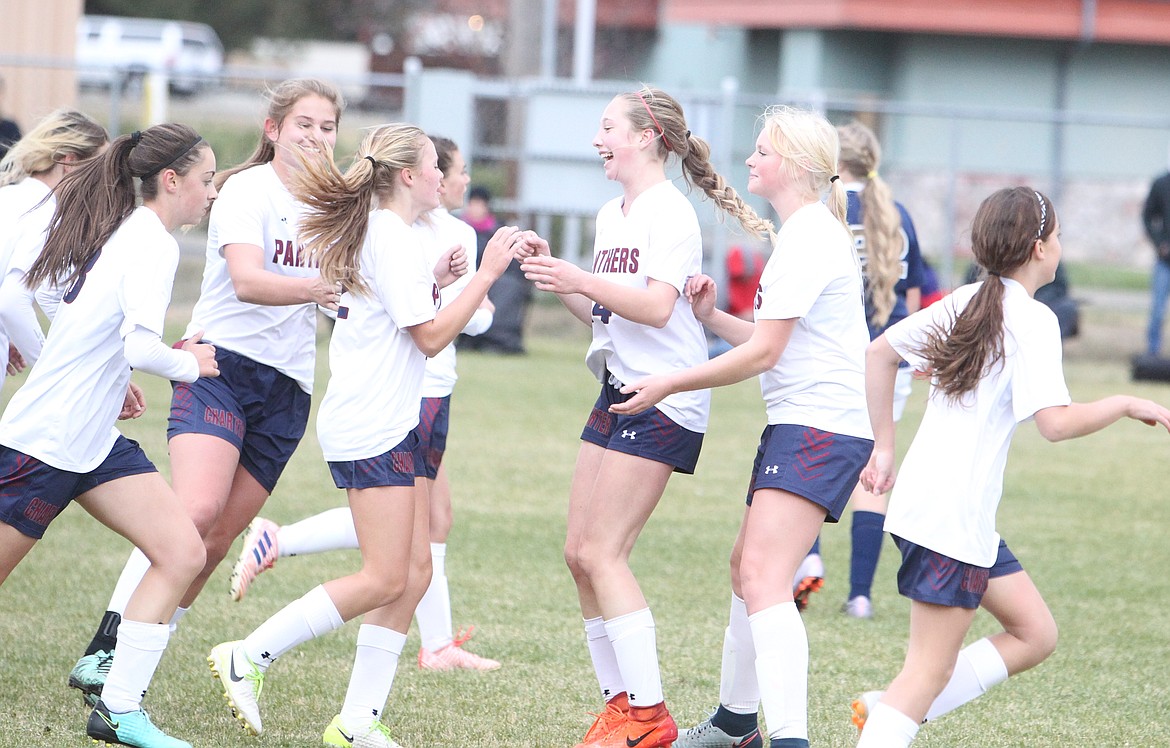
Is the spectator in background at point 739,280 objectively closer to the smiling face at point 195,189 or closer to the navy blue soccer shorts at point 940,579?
the smiling face at point 195,189

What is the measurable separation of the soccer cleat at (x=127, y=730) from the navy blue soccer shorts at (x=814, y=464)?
5.86 ft

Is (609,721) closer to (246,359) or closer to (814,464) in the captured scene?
(814,464)

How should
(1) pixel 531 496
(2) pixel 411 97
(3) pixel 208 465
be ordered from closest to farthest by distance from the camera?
(3) pixel 208 465 < (1) pixel 531 496 < (2) pixel 411 97

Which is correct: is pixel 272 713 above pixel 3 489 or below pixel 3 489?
below

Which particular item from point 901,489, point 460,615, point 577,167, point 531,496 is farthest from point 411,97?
point 901,489

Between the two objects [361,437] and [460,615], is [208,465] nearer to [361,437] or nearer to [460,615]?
[361,437]

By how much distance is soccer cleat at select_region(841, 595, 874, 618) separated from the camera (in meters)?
5.98

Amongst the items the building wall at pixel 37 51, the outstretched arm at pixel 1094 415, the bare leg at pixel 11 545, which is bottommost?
the bare leg at pixel 11 545

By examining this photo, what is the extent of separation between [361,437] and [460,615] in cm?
207

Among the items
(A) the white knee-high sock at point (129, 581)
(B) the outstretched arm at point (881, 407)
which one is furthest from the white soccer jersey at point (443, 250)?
(B) the outstretched arm at point (881, 407)

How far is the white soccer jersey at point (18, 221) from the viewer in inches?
170

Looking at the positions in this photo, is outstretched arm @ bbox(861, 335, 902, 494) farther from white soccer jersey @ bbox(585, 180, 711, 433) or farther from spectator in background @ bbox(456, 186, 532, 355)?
spectator in background @ bbox(456, 186, 532, 355)

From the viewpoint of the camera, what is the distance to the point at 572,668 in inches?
201

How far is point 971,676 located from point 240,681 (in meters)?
2.02
